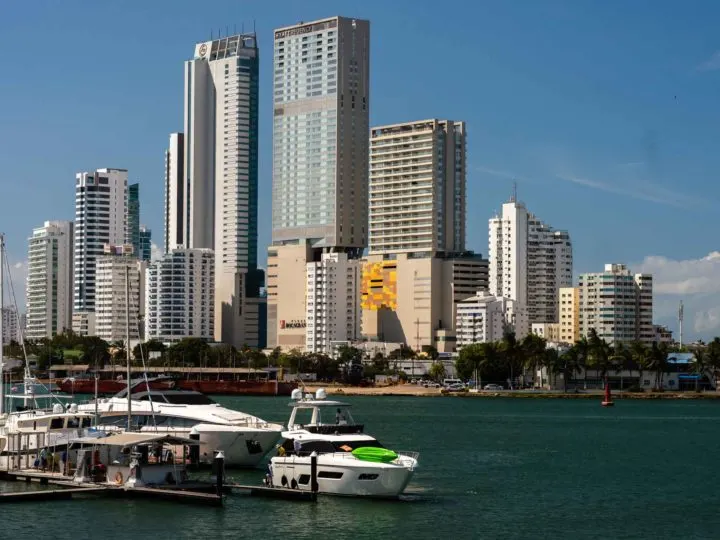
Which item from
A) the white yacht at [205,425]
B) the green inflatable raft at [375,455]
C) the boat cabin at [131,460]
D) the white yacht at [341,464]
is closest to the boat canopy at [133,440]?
the boat cabin at [131,460]

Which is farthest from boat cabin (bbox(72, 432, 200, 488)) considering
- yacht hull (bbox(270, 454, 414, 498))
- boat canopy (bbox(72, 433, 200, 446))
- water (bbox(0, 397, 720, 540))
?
yacht hull (bbox(270, 454, 414, 498))

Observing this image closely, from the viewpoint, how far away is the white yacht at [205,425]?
7188 cm

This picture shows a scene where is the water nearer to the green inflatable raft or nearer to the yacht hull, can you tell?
the yacht hull

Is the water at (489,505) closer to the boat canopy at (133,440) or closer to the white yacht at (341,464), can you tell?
the white yacht at (341,464)

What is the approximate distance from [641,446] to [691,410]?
76.9 m

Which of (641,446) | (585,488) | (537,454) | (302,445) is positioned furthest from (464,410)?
(302,445)

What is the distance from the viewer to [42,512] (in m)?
57.4

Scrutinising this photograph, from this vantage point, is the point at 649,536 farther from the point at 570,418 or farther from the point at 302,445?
the point at 570,418

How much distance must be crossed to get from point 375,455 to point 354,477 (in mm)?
1421

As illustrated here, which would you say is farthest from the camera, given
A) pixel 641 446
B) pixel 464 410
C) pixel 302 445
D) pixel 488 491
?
pixel 464 410

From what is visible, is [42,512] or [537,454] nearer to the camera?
[42,512]

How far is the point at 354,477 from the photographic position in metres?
59.3

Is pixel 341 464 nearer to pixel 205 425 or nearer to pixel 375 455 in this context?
pixel 375 455

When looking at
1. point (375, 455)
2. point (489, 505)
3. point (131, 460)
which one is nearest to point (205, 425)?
point (131, 460)
